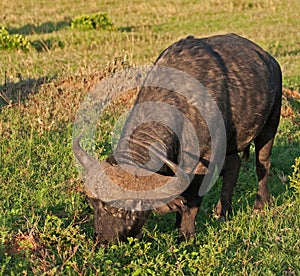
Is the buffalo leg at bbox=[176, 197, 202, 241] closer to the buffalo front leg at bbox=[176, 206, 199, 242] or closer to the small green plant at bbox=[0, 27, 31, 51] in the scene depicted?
the buffalo front leg at bbox=[176, 206, 199, 242]

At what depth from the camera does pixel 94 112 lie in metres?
7.91

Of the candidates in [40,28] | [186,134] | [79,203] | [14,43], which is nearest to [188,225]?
[186,134]

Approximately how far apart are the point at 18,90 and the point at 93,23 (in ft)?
23.3

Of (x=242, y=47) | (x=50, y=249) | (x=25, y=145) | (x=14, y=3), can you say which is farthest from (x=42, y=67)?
(x=14, y=3)

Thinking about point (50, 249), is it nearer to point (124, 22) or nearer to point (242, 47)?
point (242, 47)

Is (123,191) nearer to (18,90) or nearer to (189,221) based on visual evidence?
(189,221)

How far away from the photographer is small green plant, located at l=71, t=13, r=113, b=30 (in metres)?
15.2

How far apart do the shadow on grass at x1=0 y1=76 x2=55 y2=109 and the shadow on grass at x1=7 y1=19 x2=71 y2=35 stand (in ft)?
21.4

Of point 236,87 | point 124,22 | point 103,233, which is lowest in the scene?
point 124,22

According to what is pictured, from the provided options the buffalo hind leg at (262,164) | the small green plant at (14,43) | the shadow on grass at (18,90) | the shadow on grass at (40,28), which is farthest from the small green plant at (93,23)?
the buffalo hind leg at (262,164)

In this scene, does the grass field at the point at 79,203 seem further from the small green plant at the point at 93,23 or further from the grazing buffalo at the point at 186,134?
the small green plant at the point at 93,23

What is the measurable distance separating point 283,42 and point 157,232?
10836 mm

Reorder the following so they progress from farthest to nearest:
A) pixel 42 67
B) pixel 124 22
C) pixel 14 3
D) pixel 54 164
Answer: pixel 14 3, pixel 124 22, pixel 42 67, pixel 54 164

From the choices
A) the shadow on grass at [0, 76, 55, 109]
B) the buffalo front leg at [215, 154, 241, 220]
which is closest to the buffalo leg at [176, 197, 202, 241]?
the buffalo front leg at [215, 154, 241, 220]
